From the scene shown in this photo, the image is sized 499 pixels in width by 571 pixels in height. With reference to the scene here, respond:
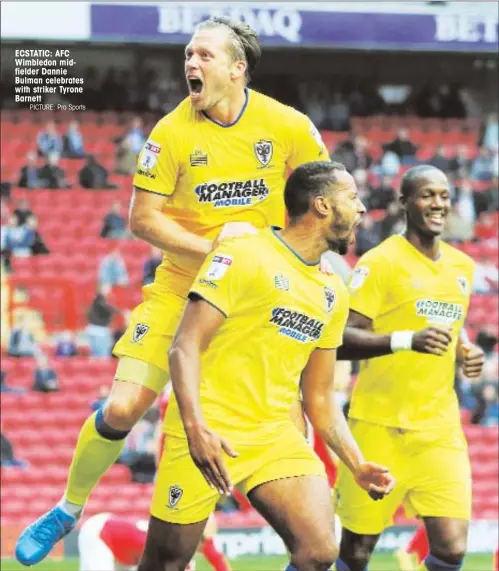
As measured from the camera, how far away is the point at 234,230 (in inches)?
268

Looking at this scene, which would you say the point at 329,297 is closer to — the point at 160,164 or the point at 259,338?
the point at 259,338

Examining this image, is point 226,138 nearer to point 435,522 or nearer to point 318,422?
point 318,422

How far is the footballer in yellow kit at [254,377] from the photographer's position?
21.5ft

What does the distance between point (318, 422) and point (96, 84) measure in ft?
54.5

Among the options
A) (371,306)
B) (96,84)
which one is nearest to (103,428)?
(371,306)

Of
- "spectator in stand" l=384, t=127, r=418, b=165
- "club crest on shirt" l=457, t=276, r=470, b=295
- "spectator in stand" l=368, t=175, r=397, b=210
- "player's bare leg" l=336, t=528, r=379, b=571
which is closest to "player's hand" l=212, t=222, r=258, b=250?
"club crest on shirt" l=457, t=276, r=470, b=295

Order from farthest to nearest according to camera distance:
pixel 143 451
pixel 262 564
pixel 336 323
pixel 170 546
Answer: pixel 143 451, pixel 262 564, pixel 336 323, pixel 170 546

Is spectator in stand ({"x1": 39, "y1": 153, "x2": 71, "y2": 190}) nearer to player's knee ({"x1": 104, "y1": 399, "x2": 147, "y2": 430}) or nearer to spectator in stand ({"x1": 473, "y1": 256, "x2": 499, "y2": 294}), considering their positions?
spectator in stand ({"x1": 473, "y1": 256, "x2": 499, "y2": 294})

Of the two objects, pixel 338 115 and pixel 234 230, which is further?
pixel 338 115

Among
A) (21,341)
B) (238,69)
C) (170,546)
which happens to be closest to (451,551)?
(170,546)

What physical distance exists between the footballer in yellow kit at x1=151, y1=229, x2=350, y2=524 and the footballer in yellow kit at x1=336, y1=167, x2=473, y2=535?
1.82 meters

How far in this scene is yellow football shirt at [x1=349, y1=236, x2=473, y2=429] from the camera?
28.0ft

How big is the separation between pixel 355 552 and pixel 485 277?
39.5 ft

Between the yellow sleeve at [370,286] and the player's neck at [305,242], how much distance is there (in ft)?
5.74
